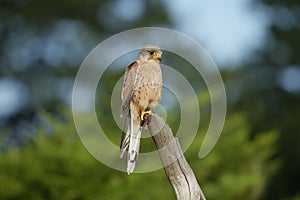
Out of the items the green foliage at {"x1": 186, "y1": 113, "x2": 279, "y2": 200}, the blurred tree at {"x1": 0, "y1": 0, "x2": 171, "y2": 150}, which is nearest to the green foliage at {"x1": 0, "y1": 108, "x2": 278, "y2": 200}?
the green foliage at {"x1": 186, "y1": 113, "x2": 279, "y2": 200}

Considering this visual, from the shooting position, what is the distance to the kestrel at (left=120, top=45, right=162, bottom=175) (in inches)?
143

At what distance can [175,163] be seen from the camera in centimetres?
377

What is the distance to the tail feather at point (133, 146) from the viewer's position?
3469 mm

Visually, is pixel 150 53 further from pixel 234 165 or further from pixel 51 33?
pixel 51 33

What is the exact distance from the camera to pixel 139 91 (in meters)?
3.66

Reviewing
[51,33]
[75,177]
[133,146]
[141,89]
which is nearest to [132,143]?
[133,146]

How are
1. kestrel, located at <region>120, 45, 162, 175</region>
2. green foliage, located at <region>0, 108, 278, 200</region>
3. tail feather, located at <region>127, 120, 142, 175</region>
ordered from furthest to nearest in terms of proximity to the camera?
green foliage, located at <region>0, 108, 278, 200</region> < kestrel, located at <region>120, 45, 162, 175</region> < tail feather, located at <region>127, 120, 142, 175</region>

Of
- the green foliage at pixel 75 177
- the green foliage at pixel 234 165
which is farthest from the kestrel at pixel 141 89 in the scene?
the green foliage at pixel 234 165

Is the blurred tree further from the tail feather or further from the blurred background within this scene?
the tail feather

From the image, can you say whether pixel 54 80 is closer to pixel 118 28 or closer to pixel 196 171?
pixel 118 28

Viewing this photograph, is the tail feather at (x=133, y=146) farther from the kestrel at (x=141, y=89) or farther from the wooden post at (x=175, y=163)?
the wooden post at (x=175, y=163)

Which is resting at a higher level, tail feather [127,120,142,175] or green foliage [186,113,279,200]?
green foliage [186,113,279,200]

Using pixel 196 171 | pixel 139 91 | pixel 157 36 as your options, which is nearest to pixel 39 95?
pixel 157 36

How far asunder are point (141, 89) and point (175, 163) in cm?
38
